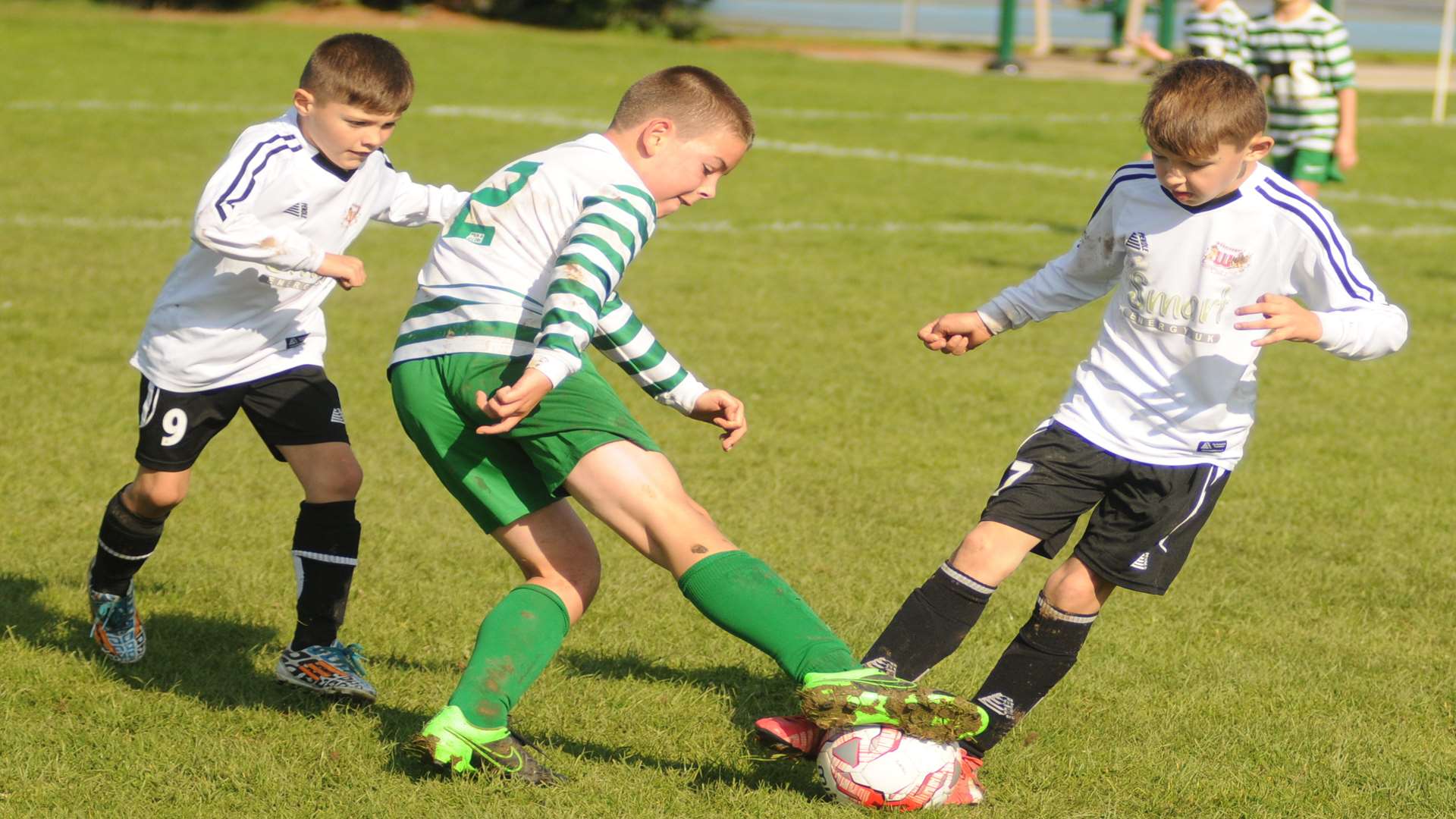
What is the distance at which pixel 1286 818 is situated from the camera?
3.45m

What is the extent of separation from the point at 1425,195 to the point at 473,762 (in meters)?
12.9

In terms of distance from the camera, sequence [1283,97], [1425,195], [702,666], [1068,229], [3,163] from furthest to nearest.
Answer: [1425,195], [3,163], [1068,229], [1283,97], [702,666]

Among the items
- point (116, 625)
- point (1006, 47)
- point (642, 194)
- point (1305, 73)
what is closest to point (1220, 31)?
point (1305, 73)

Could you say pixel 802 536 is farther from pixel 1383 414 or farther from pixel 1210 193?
pixel 1383 414

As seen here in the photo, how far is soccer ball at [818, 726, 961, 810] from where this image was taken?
334 centimetres

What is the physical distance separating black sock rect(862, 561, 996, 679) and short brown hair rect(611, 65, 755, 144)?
1.08 meters

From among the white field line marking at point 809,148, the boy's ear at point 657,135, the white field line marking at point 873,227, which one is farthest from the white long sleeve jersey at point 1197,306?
the white field line marking at point 809,148

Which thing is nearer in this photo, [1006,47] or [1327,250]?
[1327,250]

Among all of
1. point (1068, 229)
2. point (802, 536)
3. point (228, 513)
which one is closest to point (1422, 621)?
point (802, 536)

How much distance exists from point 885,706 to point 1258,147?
1.44 metres

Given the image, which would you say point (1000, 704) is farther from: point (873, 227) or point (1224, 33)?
point (873, 227)

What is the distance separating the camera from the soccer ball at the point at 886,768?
3.34 m

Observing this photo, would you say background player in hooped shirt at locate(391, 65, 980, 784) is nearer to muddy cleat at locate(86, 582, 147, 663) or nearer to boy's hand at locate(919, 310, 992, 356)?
boy's hand at locate(919, 310, 992, 356)

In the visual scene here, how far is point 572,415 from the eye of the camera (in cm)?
322
